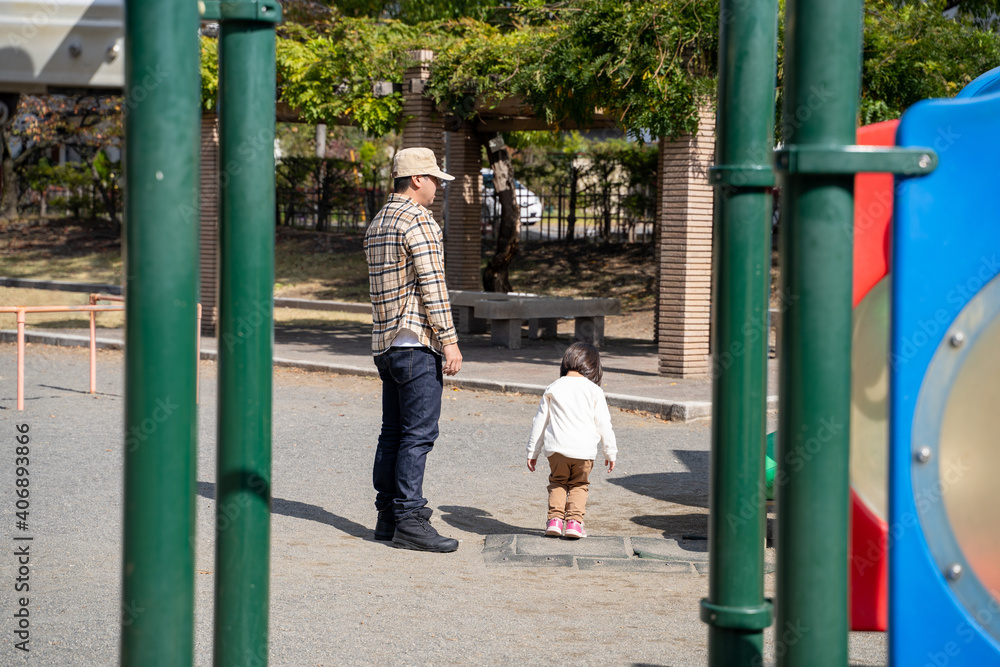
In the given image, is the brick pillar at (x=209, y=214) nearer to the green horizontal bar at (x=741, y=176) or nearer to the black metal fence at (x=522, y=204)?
the black metal fence at (x=522, y=204)

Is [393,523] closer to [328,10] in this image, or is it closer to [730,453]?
[730,453]

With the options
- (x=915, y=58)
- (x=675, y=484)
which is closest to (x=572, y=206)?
(x=915, y=58)

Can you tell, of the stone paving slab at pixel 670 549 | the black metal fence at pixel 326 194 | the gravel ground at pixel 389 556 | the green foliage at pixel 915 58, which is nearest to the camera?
the gravel ground at pixel 389 556

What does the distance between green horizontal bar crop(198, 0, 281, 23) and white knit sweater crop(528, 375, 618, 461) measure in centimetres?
395

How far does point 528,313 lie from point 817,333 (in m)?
13.5

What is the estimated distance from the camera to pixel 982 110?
1593mm

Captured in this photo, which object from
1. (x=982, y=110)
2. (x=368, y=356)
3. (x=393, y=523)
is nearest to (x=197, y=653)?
(x=393, y=523)

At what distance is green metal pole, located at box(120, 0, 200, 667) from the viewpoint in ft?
4.83

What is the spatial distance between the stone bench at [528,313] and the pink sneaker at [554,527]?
8.98m

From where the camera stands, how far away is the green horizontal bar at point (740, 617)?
1.75 meters

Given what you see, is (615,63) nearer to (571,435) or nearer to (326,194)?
(571,435)

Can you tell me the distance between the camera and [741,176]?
1746mm

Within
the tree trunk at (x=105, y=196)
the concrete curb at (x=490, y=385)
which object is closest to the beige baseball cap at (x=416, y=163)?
the concrete curb at (x=490, y=385)

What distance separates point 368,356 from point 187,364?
11915 mm
